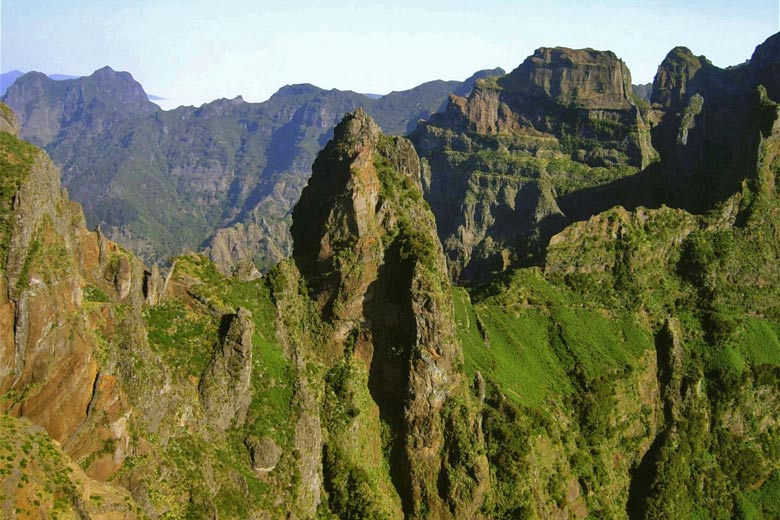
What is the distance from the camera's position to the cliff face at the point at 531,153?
14725 cm

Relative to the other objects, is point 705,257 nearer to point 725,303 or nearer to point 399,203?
point 725,303

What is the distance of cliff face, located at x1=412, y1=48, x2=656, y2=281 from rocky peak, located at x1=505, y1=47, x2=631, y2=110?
0.25 meters

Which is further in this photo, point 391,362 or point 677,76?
point 677,76

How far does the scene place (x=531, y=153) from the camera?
162 m

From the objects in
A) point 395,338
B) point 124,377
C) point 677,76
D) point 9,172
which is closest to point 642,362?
point 395,338

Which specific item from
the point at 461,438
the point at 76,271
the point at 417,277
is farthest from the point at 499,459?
the point at 76,271

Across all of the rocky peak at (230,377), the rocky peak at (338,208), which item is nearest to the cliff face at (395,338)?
the rocky peak at (338,208)

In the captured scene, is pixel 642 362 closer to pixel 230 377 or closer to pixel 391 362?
pixel 391 362

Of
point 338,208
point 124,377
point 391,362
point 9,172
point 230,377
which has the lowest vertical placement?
point 230,377

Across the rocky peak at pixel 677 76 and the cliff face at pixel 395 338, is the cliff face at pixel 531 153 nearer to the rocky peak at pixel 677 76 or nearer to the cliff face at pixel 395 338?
the rocky peak at pixel 677 76

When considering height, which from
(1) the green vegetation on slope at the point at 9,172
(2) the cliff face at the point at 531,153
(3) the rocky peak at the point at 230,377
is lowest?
(3) the rocky peak at the point at 230,377

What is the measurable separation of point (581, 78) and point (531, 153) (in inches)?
948

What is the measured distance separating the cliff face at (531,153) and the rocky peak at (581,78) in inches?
Result: 9.7

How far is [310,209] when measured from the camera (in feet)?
260
